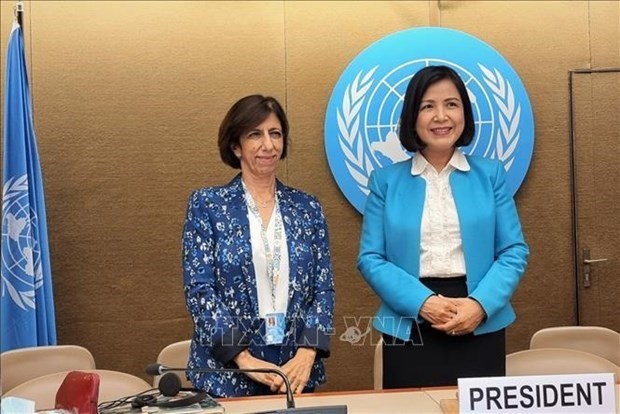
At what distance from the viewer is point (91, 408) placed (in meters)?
2.14

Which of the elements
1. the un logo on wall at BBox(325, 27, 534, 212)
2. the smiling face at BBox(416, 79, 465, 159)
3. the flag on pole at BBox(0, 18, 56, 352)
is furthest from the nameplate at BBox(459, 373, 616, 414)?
the un logo on wall at BBox(325, 27, 534, 212)

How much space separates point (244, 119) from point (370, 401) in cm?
95

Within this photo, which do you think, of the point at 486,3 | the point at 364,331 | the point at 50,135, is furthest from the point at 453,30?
the point at 50,135

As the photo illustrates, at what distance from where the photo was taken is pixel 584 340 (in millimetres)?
3734

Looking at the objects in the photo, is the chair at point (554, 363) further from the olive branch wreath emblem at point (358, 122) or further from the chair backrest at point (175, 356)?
the olive branch wreath emblem at point (358, 122)

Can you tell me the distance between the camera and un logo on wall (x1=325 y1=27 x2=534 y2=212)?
4742 mm

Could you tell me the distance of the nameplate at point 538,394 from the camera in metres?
2.07

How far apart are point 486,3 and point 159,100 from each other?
180cm

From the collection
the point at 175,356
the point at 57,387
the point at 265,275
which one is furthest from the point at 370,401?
the point at 175,356

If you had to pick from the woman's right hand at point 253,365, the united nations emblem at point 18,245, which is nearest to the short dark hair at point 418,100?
the woman's right hand at point 253,365

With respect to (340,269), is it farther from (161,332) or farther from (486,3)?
(486,3)

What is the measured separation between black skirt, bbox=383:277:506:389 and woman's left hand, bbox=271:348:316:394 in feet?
0.89

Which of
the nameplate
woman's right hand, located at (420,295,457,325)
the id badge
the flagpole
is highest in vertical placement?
the flagpole

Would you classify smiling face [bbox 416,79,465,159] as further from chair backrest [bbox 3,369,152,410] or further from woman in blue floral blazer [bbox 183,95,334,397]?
chair backrest [bbox 3,369,152,410]
